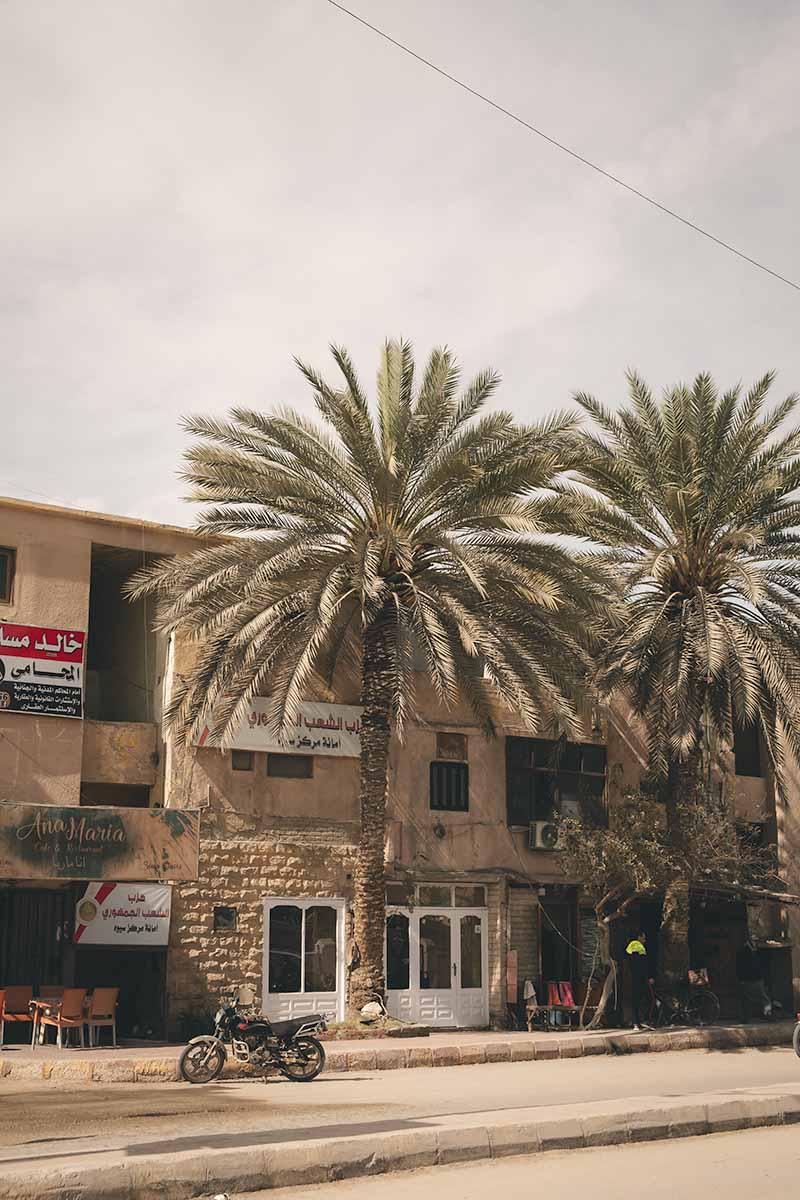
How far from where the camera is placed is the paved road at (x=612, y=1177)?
28.3 ft

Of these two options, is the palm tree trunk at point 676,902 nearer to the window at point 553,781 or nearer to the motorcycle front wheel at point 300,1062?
the window at point 553,781

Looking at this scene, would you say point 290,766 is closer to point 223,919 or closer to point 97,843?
point 223,919

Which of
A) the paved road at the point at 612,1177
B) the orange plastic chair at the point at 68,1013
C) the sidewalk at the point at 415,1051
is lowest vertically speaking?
the sidewalk at the point at 415,1051

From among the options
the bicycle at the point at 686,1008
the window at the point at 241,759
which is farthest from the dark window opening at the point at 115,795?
the bicycle at the point at 686,1008

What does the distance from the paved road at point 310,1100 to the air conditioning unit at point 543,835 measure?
7.17 meters

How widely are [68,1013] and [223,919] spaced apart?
4263 mm

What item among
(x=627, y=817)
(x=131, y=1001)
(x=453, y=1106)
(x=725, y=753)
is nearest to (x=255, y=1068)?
(x=453, y=1106)

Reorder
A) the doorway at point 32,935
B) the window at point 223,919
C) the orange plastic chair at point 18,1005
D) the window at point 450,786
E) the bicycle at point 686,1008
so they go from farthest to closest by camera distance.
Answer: the window at point 450,786
the bicycle at point 686,1008
the window at point 223,919
the doorway at point 32,935
the orange plastic chair at point 18,1005

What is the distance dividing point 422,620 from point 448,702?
4.47 m

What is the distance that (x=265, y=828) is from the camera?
25.2m

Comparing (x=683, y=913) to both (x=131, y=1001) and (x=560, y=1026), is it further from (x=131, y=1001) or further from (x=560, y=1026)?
(x=131, y=1001)

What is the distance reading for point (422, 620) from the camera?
2317cm

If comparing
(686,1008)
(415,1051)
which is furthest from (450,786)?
(415,1051)

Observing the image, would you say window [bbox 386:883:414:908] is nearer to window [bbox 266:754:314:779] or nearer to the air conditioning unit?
window [bbox 266:754:314:779]
